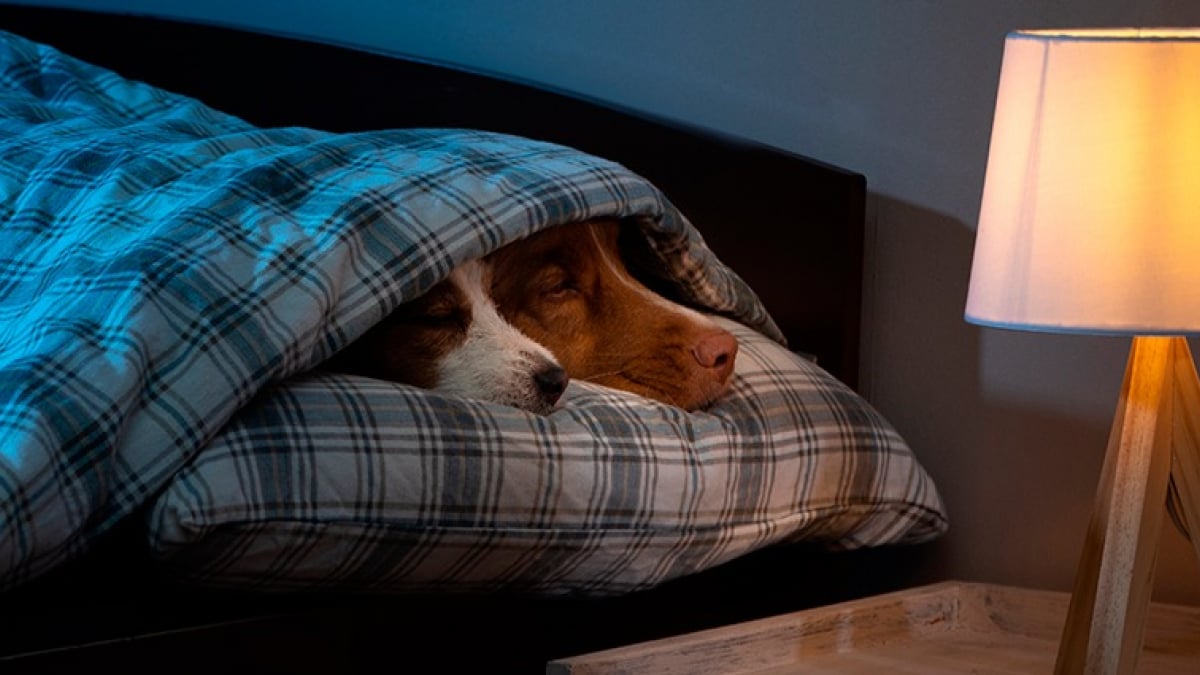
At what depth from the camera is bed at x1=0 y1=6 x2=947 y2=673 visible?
1.23 m

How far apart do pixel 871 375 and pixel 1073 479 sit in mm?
292

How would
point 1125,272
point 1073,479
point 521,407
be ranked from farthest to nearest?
point 1073,479
point 521,407
point 1125,272

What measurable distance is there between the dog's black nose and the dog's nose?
157 mm

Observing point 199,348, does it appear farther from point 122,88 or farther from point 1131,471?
point 122,88

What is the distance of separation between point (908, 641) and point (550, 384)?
0.46m

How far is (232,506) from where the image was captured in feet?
4.02

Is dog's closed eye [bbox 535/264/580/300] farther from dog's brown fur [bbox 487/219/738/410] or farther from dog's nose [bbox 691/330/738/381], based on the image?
dog's nose [bbox 691/330/738/381]

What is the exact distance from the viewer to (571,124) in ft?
7.24

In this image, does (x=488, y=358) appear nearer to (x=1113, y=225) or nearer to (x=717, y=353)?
(x=717, y=353)

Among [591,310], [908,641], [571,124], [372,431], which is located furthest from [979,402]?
[372,431]

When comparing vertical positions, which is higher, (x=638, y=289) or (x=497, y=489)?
(x=638, y=289)

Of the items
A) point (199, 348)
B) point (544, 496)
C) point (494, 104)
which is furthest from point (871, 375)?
point (199, 348)

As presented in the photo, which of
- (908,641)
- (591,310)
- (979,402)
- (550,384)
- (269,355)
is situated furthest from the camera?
(979,402)

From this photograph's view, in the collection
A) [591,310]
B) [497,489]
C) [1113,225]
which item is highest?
[1113,225]
